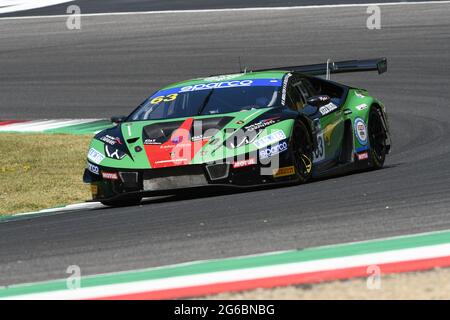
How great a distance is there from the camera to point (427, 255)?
5789 mm

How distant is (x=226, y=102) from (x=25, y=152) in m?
4.87

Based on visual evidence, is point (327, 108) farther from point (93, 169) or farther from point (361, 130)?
point (93, 169)

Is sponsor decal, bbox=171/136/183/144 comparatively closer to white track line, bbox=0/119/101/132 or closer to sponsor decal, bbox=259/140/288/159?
sponsor decal, bbox=259/140/288/159

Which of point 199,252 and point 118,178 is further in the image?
point 118,178

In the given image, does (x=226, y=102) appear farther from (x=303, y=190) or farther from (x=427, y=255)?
(x=427, y=255)

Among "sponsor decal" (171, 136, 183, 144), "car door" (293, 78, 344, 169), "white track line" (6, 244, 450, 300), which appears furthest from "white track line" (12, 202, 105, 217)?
"white track line" (6, 244, 450, 300)

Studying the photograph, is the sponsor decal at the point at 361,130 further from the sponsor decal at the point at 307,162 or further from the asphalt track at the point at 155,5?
the asphalt track at the point at 155,5

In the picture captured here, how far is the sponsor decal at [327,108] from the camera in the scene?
10461 millimetres

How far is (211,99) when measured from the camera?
402 inches

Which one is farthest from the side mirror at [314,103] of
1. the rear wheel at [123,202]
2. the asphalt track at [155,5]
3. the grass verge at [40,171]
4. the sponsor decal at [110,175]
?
the asphalt track at [155,5]

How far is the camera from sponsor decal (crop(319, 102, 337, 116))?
34.3 ft

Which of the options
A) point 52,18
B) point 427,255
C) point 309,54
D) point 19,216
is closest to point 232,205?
point 19,216

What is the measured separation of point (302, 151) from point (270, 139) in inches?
17.8

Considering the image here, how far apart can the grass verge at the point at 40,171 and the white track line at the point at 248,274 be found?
5133mm
